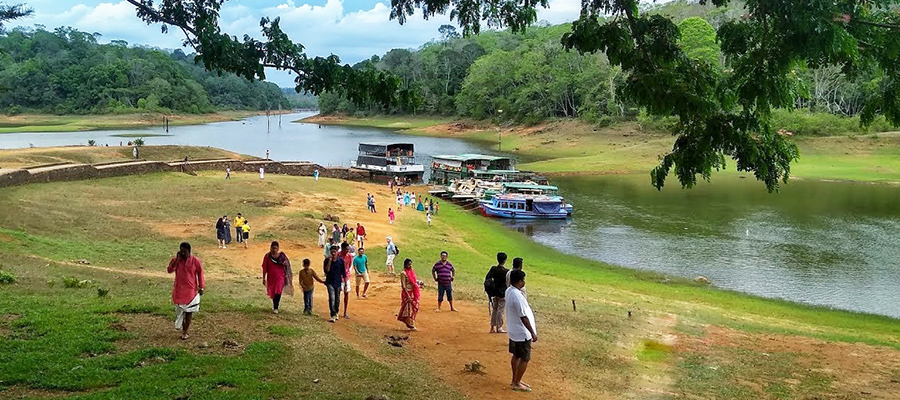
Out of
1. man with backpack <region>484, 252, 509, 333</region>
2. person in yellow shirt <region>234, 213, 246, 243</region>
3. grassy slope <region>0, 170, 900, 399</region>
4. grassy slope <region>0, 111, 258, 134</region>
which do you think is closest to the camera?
grassy slope <region>0, 170, 900, 399</region>

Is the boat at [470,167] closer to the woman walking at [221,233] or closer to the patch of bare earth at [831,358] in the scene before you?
the woman walking at [221,233]

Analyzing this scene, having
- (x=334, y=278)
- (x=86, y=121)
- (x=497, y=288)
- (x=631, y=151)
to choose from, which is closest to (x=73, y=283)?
(x=334, y=278)

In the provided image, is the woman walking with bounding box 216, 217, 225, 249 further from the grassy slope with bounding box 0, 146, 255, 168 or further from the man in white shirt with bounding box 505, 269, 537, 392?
the grassy slope with bounding box 0, 146, 255, 168

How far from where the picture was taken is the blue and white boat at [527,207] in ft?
137

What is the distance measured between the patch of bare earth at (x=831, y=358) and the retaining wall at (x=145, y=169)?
2785 cm

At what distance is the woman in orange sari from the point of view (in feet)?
44.3

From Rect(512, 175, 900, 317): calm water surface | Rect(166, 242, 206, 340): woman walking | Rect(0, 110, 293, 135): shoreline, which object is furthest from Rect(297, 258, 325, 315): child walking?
Rect(0, 110, 293, 135): shoreline

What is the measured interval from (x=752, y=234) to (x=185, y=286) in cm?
3112

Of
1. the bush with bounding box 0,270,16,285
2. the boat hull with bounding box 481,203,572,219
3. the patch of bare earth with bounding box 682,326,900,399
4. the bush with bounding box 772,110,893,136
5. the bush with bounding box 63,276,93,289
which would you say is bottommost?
the boat hull with bounding box 481,203,572,219

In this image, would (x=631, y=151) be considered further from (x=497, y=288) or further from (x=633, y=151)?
(x=497, y=288)

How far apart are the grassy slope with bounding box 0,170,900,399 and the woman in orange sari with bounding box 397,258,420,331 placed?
1.69 meters

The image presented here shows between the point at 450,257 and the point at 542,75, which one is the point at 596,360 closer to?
the point at 450,257

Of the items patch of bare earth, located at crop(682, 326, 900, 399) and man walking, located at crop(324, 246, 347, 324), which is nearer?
patch of bare earth, located at crop(682, 326, 900, 399)

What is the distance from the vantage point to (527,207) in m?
42.5
